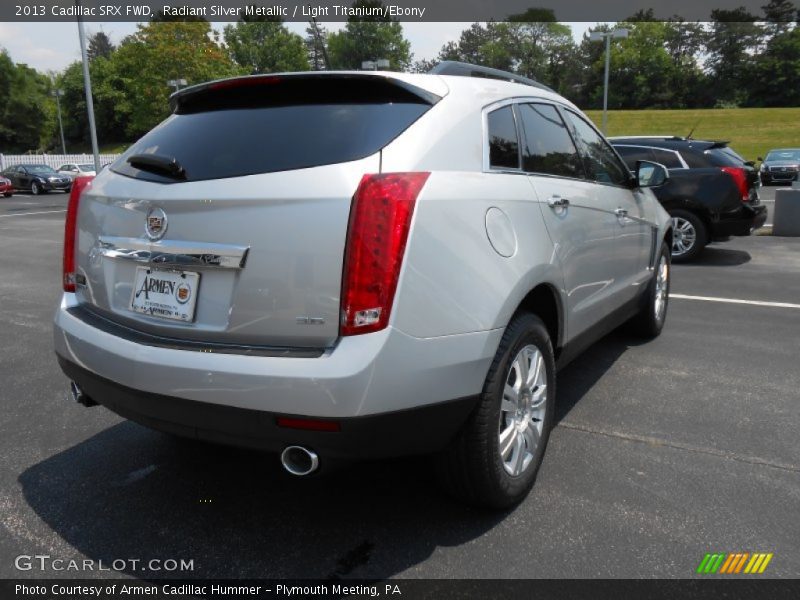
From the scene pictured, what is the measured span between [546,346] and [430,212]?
0.97 meters

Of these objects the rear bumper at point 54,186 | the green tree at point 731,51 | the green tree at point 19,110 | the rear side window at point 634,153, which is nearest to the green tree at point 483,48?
the green tree at point 731,51

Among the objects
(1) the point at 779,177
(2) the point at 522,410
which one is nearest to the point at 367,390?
(2) the point at 522,410

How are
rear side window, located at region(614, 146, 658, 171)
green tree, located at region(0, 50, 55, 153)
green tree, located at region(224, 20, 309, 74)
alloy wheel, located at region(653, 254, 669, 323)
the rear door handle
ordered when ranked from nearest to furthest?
the rear door handle, alloy wheel, located at region(653, 254, 669, 323), rear side window, located at region(614, 146, 658, 171), green tree, located at region(0, 50, 55, 153), green tree, located at region(224, 20, 309, 74)

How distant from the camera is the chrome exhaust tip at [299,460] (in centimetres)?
217

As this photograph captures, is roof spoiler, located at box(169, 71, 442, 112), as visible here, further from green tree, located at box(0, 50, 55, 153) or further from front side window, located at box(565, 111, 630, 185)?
green tree, located at box(0, 50, 55, 153)

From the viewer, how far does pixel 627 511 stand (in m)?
2.71

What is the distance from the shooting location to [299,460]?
2.21 meters

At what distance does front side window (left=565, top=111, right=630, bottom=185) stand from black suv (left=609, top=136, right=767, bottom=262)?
548 cm

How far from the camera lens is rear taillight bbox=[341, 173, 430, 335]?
208 centimetres

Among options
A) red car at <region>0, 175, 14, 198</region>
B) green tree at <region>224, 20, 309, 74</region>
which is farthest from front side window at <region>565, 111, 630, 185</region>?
green tree at <region>224, 20, 309, 74</region>

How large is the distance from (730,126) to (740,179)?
5748 centimetres

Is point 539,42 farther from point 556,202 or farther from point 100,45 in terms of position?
point 556,202

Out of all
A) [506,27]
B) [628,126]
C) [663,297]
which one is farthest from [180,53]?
[506,27]

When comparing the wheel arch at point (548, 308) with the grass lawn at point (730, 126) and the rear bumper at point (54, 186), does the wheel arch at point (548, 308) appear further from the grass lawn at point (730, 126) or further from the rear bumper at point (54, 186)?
the grass lawn at point (730, 126)
